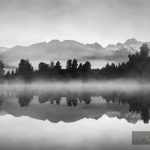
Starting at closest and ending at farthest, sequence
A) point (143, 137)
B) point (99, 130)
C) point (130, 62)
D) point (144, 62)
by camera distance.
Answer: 1. point (143, 137)
2. point (99, 130)
3. point (144, 62)
4. point (130, 62)

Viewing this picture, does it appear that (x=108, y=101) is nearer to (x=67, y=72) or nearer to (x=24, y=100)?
(x=24, y=100)

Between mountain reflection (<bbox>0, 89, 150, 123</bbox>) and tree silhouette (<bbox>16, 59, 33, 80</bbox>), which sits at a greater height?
tree silhouette (<bbox>16, 59, 33, 80</bbox>)

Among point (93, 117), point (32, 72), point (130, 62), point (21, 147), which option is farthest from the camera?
point (32, 72)

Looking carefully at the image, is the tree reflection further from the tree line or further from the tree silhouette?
the tree silhouette

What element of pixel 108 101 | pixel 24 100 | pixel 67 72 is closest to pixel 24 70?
pixel 67 72

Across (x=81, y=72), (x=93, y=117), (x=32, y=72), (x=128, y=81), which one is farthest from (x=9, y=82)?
(x=93, y=117)

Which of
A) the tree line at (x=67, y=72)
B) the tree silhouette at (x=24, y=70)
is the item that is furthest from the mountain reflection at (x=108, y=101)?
the tree silhouette at (x=24, y=70)

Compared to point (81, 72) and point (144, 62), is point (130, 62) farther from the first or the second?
point (81, 72)

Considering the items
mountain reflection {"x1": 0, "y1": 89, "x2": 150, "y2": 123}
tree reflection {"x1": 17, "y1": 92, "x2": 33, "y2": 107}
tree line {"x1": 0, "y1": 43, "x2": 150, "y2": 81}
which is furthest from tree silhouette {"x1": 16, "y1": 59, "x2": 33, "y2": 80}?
mountain reflection {"x1": 0, "y1": 89, "x2": 150, "y2": 123}

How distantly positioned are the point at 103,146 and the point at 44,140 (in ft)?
9.35

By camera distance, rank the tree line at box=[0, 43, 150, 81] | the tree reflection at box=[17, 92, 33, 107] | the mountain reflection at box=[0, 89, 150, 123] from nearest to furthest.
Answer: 1. the mountain reflection at box=[0, 89, 150, 123]
2. the tree reflection at box=[17, 92, 33, 107]
3. the tree line at box=[0, 43, 150, 81]

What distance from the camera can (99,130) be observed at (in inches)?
755

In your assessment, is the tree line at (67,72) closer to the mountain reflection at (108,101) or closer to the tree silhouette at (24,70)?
the tree silhouette at (24,70)

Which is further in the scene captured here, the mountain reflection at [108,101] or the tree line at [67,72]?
the tree line at [67,72]
